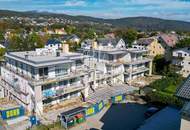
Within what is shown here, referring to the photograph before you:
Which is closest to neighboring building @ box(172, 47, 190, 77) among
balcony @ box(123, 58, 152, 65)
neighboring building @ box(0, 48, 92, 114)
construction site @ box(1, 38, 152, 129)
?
balcony @ box(123, 58, 152, 65)

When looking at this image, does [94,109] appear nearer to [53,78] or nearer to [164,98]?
[53,78]

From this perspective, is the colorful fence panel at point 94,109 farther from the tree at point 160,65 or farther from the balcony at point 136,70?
the tree at point 160,65

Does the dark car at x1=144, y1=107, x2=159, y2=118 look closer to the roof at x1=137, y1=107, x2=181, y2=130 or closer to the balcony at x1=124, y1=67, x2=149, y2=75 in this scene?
the roof at x1=137, y1=107, x2=181, y2=130

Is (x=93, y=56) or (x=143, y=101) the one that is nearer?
(x=143, y=101)

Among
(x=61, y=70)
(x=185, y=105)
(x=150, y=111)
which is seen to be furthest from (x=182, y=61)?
(x=185, y=105)

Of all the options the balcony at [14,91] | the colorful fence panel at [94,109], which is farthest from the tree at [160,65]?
the balcony at [14,91]

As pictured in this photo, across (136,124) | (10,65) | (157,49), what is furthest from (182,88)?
(157,49)

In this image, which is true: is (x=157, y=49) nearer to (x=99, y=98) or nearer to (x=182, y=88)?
(x=99, y=98)
